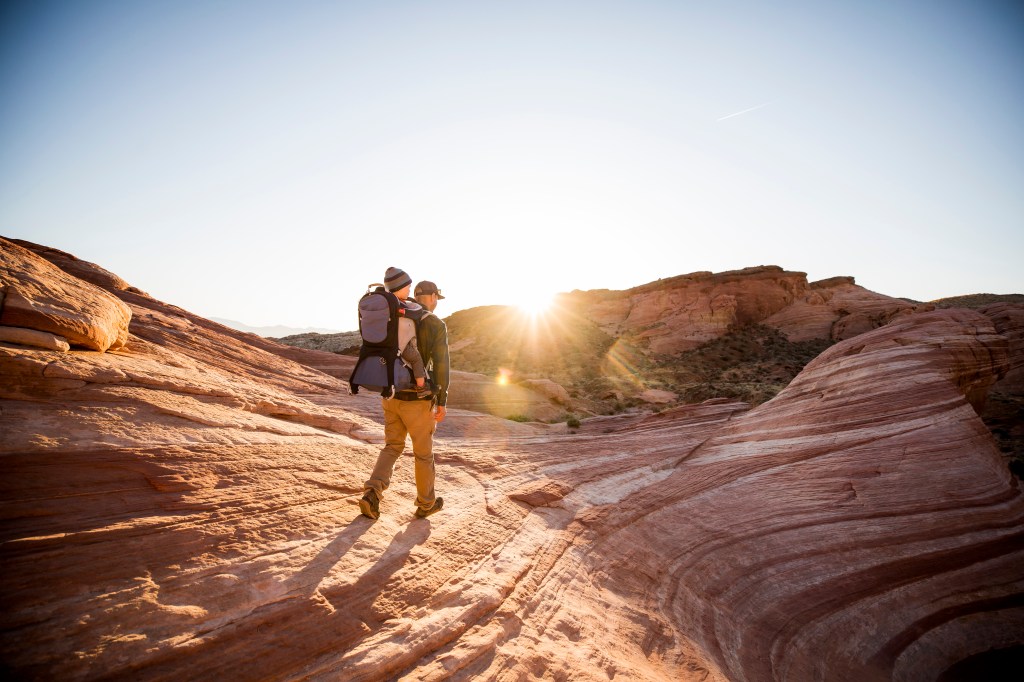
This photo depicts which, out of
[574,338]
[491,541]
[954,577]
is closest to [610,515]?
[491,541]

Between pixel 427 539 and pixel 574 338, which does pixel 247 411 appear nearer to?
pixel 427 539

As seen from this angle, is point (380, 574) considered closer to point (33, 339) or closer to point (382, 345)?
point (382, 345)

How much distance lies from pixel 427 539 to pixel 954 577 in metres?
7.21

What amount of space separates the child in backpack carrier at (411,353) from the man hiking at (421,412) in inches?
2.6

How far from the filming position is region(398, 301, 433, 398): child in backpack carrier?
443cm

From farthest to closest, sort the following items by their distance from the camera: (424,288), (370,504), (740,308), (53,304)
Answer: (740,308) < (424,288) < (53,304) < (370,504)

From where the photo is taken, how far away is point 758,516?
6875 millimetres

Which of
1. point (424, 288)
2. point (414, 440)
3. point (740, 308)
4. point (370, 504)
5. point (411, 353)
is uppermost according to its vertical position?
point (740, 308)

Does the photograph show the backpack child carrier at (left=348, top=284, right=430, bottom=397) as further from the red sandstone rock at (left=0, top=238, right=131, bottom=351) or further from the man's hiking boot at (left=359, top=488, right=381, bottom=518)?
the red sandstone rock at (left=0, top=238, right=131, bottom=351)

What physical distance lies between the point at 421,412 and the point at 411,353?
61 cm

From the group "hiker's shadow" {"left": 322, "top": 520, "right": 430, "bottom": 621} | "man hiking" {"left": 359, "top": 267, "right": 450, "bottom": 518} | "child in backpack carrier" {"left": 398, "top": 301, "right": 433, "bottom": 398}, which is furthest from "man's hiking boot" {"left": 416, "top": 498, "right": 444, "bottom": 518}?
"child in backpack carrier" {"left": 398, "top": 301, "right": 433, "bottom": 398}

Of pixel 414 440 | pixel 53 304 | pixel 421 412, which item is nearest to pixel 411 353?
pixel 421 412

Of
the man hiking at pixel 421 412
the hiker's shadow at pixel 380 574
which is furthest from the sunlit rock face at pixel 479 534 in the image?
the man hiking at pixel 421 412

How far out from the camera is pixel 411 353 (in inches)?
176
